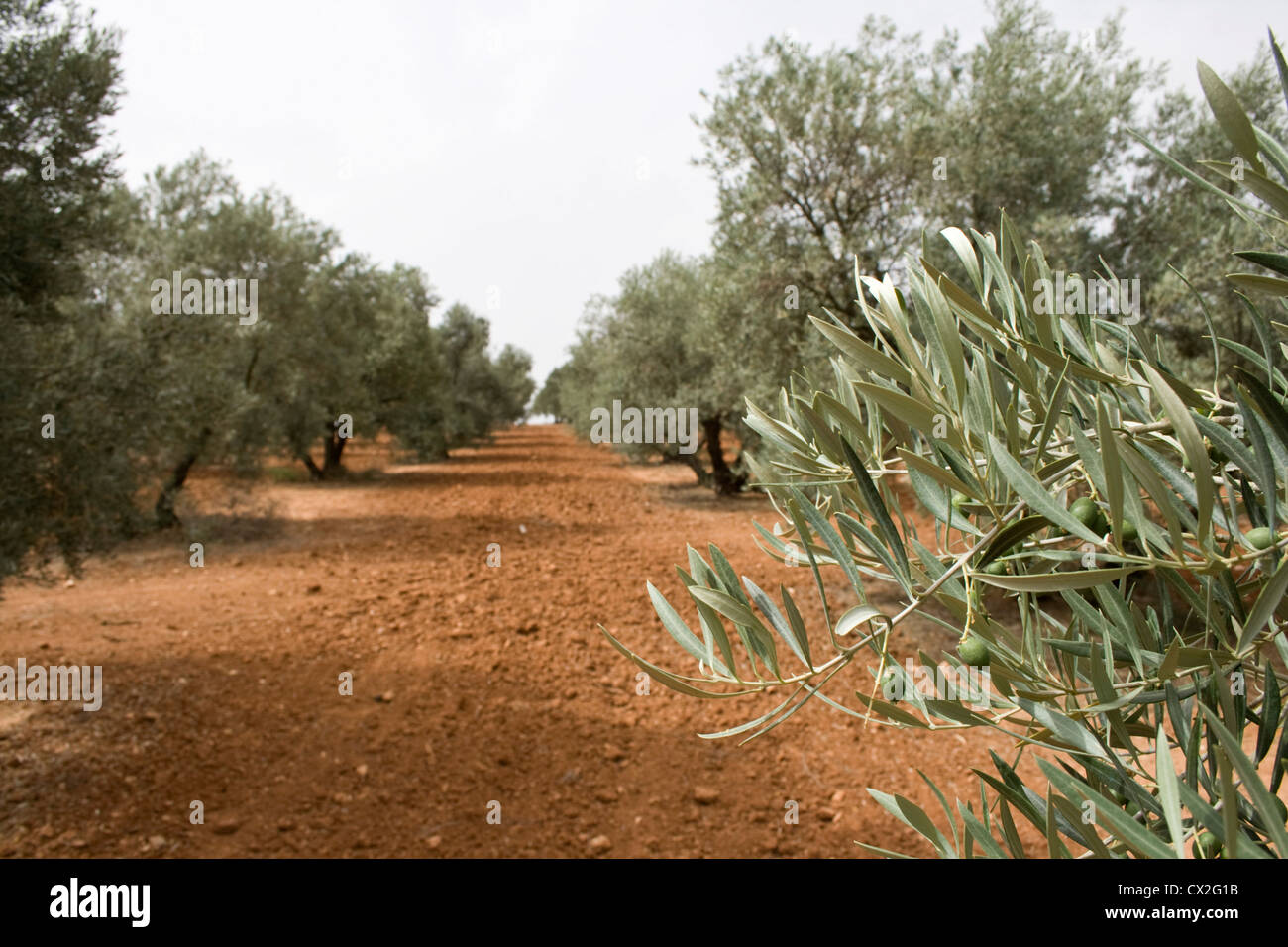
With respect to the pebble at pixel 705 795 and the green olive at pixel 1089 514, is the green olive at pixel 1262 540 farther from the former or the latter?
the pebble at pixel 705 795

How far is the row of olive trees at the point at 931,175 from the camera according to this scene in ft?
27.2

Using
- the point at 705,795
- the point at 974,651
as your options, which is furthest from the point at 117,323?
the point at 974,651

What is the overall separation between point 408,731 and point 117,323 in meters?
5.68

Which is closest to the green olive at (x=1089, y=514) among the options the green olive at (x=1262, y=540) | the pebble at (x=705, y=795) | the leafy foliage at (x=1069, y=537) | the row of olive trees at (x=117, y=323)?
the leafy foliage at (x=1069, y=537)

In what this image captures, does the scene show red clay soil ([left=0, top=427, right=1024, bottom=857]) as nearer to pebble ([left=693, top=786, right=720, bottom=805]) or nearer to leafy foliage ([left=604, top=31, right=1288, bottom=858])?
pebble ([left=693, top=786, right=720, bottom=805])

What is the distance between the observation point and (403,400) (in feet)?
87.6

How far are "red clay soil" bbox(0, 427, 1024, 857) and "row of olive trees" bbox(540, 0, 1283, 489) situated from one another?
3498 millimetres

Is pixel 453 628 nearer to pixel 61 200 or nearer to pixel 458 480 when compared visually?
pixel 61 200

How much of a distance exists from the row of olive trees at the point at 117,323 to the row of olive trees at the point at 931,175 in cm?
641

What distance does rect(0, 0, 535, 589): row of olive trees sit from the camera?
5.52 meters

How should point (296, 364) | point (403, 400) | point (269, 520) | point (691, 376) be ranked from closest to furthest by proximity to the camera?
1. point (269, 520)
2. point (296, 364)
3. point (691, 376)
4. point (403, 400)

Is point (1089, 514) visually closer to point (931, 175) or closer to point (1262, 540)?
point (1262, 540)

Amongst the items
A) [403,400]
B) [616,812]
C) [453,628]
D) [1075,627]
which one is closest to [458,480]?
[403,400]

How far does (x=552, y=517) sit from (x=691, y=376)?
5895 millimetres
